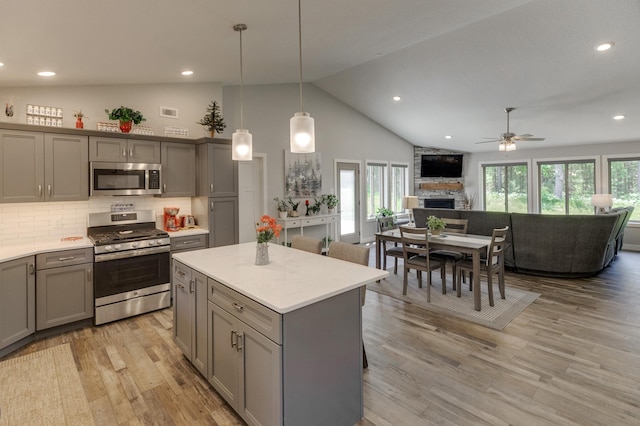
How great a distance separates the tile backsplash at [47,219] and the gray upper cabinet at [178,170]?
0.48m

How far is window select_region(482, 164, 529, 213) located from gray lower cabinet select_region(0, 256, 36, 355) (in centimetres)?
998

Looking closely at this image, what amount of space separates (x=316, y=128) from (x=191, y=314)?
5297mm

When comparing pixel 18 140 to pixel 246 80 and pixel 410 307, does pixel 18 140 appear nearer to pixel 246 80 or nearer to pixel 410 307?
pixel 246 80

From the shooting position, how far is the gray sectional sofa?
484cm

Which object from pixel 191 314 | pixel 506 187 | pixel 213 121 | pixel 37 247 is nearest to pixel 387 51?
pixel 213 121

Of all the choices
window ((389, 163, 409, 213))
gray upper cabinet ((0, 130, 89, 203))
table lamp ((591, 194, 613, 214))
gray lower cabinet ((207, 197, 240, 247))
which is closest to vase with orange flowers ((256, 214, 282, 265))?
gray lower cabinet ((207, 197, 240, 247))

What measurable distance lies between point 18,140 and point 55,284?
1.49m

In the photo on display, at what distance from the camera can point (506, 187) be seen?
9242 millimetres

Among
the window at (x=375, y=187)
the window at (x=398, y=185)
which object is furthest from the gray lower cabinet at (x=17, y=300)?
the window at (x=398, y=185)

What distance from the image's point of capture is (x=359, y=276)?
2184mm

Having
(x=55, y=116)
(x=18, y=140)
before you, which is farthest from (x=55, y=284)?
(x=55, y=116)

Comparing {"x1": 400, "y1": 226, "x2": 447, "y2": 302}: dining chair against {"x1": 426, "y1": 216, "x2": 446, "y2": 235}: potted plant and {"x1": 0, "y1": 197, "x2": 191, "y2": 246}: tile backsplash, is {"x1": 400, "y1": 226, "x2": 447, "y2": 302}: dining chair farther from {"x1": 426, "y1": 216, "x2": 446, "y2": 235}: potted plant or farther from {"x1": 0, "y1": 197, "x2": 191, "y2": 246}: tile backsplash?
{"x1": 0, "y1": 197, "x2": 191, "y2": 246}: tile backsplash

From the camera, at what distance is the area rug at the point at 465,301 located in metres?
3.65

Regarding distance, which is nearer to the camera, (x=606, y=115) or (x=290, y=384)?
(x=290, y=384)
